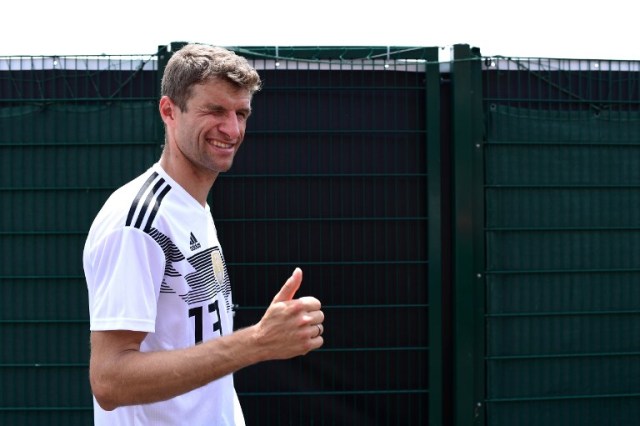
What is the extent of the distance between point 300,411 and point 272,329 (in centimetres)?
275

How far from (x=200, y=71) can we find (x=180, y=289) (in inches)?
23.3

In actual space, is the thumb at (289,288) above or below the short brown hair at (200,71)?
below

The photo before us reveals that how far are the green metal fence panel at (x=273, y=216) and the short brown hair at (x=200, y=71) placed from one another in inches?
90.2

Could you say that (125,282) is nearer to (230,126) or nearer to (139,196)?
(139,196)

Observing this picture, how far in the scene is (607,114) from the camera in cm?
452

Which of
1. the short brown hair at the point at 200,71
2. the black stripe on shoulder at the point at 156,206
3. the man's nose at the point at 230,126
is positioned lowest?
the black stripe on shoulder at the point at 156,206

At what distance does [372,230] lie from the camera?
4395mm

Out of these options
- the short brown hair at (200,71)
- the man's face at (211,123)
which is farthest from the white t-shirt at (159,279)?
the short brown hair at (200,71)

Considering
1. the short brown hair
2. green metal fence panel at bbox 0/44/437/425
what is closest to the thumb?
the short brown hair

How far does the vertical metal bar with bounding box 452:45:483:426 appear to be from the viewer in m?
4.37

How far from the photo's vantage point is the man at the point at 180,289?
1739 millimetres

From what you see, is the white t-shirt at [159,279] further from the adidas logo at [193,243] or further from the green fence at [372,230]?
the green fence at [372,230]

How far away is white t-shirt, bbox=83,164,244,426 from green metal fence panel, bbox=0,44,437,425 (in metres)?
2.16

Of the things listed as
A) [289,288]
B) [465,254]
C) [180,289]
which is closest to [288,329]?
[289,288]
